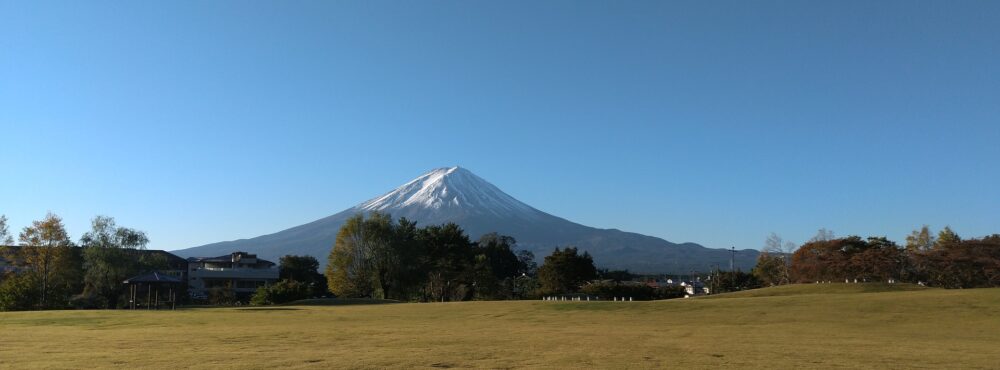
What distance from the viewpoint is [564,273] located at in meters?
75.4

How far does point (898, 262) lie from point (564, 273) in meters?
32.7

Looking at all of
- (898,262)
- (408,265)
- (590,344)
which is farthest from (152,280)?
(898,262)

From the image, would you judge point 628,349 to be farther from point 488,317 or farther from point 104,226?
point 104,226

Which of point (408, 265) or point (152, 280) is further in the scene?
point (408, 265)

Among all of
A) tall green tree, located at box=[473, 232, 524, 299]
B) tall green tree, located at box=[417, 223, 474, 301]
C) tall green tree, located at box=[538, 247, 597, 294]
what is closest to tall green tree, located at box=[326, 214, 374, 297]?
tall green tree, located at box=[417, 223, 474, 301]

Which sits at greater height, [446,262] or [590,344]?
[446,262]

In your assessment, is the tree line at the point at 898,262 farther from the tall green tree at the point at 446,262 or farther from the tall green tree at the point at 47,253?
the tall green tree at the point at 47,253

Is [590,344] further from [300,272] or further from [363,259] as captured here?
[300,272]

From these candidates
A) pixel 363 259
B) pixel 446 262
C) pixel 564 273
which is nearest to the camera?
pixel 363 259

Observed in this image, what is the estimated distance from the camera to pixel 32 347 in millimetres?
14750

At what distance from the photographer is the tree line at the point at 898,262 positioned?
59531mm

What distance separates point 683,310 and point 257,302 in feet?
126

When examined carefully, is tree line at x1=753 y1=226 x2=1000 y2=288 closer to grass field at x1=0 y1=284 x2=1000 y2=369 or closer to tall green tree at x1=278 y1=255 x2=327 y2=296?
grass field at x1=0 y1=284 x2=1000 y2=369

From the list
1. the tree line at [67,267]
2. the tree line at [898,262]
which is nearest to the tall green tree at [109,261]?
the tree line at [67,267]
